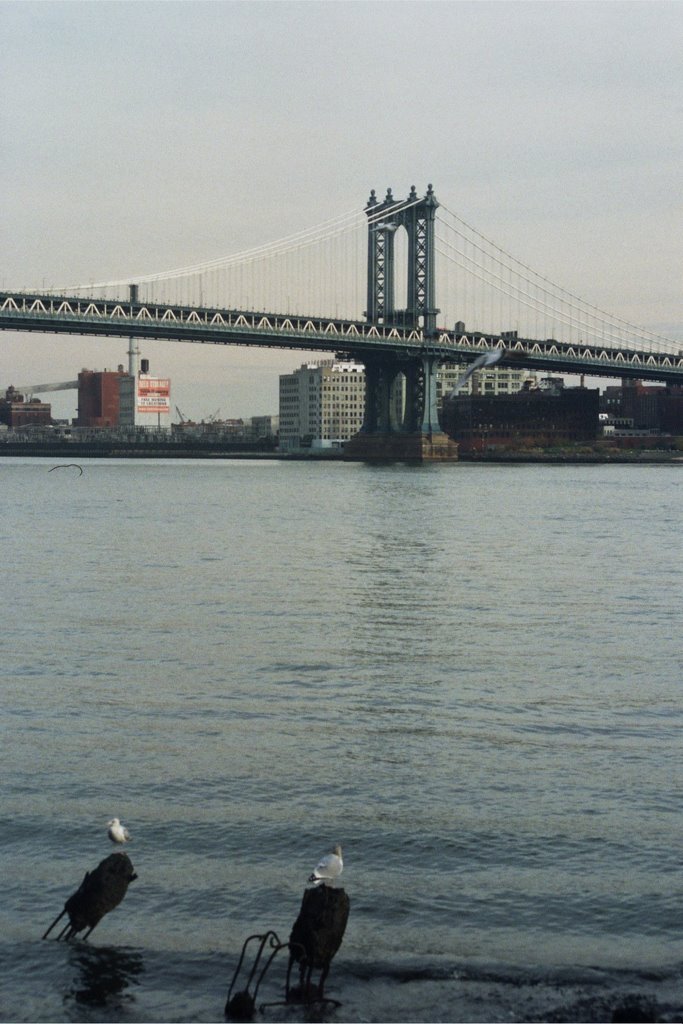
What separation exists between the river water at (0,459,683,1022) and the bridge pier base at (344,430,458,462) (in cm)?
8225

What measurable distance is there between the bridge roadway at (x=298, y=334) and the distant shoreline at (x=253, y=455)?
53.0ft

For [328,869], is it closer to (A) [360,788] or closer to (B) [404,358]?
(A) [360,788]

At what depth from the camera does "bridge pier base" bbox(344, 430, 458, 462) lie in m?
106

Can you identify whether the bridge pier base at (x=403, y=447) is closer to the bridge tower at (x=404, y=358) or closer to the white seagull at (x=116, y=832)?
the bridge tower at (x=404, y=358)

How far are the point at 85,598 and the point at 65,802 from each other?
40.1 ft

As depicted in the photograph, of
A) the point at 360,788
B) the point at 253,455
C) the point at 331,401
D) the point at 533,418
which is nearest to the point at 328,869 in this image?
the point at 360,788

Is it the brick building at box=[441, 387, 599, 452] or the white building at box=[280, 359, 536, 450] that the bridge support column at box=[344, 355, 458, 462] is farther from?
the white building at box=[280, 359, 536, 450]

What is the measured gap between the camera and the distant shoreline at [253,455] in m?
124

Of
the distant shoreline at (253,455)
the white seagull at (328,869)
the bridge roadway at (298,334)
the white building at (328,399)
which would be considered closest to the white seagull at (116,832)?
the white seagull at (328,869)

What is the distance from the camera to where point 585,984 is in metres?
7.18

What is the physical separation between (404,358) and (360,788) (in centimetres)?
9061

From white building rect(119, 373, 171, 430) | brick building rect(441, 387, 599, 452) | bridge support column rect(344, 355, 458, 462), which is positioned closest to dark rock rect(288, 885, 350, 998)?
bridge support column rect(344, 355, 458, 462)

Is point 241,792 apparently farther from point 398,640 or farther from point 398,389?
point 398,389

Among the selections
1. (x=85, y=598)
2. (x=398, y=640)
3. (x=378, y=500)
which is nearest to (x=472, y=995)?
(x=398, y=640)
